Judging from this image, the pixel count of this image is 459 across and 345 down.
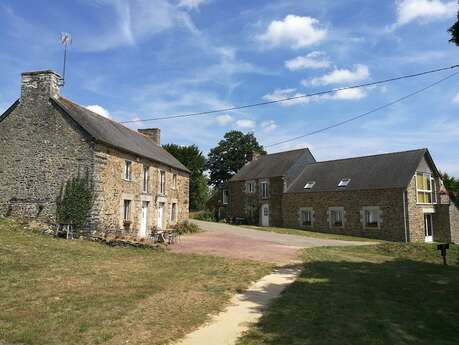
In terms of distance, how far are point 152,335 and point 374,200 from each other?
23.4 metres

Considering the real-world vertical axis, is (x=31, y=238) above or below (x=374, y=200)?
below

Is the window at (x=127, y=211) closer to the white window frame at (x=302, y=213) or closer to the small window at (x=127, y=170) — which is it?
the small window at (x=127, y=170)

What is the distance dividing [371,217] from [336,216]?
276cm

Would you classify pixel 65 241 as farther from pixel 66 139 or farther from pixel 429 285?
pixel 429 285

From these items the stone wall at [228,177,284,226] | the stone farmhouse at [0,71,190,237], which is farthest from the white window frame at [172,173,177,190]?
the stone wall at [228,177,284,226]

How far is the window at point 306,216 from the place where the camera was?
100ft

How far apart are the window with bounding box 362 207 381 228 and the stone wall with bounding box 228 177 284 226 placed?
823 cm

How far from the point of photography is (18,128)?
18438 mm

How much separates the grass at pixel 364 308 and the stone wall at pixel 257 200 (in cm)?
2068

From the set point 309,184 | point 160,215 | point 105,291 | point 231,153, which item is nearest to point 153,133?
point 160,215

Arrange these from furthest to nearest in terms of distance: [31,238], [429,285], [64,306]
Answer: [31,238] → [429,285] → [64,306]

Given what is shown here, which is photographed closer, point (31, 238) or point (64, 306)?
point (64, 306)

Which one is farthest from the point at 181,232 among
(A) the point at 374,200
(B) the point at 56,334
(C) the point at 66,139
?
(B) the point at 56,334

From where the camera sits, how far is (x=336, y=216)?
1128 inches
